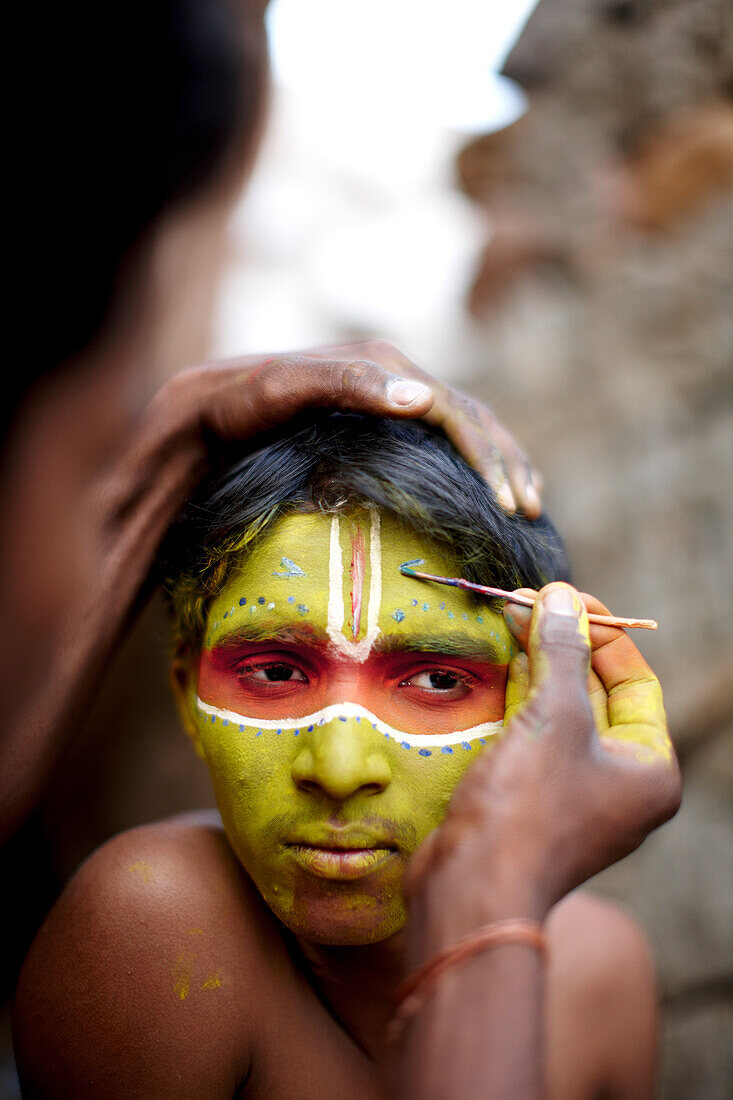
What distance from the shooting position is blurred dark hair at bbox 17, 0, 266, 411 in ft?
4.38

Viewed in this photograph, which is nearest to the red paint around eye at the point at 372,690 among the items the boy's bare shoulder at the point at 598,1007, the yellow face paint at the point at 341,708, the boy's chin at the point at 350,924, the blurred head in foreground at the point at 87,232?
the yellow face paint at the point at 341,708

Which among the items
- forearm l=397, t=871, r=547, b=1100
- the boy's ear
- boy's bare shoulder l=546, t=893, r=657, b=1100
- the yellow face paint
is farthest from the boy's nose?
boy's bare shoulder l=546, t=893, r=657, b=1100

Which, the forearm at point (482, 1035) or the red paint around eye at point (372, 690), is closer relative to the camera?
the forearm at point (482, 1035)

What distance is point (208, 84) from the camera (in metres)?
2.13

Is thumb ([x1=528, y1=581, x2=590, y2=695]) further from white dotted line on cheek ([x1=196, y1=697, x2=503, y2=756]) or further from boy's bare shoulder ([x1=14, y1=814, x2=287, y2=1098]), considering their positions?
boy's bare shoulder ([x1=14, y1=814, x2=287, y2=1098])

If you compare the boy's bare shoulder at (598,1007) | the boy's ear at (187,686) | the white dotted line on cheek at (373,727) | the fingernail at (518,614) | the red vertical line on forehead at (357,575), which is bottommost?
the boy's bare shoulder at (598,1007)

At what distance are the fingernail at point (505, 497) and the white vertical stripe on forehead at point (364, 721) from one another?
1.38 feet

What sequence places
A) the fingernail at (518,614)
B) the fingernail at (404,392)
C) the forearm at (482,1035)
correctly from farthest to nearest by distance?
the fingernail at (404,392)
the fingernail at (518,614)
the forearm at (482,1035)

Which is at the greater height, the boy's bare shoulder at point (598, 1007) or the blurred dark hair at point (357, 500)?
the blurred dark hair at point (357, 500)

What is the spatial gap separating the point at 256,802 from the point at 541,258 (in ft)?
10.6

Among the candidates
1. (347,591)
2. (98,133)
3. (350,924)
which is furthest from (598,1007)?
(98,133)

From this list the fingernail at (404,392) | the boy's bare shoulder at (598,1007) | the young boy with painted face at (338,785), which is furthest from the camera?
the boy's bare shoulder at (598,1007)

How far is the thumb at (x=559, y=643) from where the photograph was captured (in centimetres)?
112

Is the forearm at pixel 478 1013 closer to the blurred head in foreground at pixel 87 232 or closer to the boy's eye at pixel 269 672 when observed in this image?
the boy's eye at pixel 269 672
